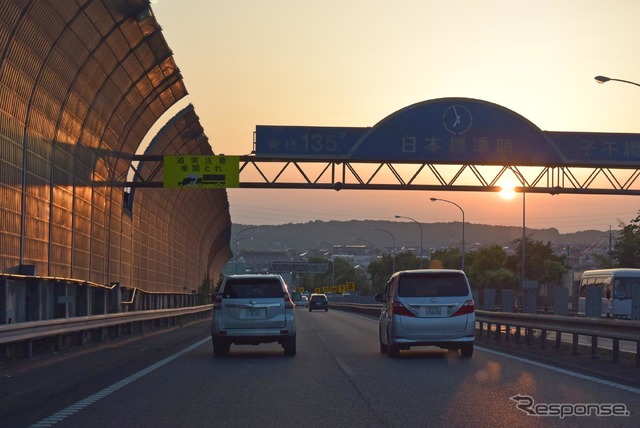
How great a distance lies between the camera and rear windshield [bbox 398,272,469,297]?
21.3 meters

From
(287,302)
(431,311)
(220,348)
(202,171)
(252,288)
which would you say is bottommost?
(220,348)

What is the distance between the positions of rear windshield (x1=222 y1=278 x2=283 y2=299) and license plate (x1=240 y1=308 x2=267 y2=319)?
33 centimetres

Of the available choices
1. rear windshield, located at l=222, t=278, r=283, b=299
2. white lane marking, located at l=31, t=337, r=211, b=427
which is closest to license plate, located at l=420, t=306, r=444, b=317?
rear windshield, located at l=222, t=278, r=283, b=299

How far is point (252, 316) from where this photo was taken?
21359 mm

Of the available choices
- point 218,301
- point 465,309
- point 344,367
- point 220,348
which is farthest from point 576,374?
point 218,301

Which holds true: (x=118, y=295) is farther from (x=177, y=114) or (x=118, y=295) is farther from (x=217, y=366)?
(x=217, y=366)

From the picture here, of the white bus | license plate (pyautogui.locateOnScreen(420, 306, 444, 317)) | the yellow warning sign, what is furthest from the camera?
the white bus

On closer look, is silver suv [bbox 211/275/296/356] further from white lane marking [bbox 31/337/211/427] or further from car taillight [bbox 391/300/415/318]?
car taillight [bbox 391/300/415/318]

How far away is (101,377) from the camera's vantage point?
1583cm

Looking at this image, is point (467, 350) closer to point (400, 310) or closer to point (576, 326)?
point (400, 310)

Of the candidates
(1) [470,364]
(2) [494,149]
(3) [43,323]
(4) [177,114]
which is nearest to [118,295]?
(4) [177,114]

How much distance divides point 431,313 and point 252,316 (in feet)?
12.7

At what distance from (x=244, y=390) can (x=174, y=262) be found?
3964cm

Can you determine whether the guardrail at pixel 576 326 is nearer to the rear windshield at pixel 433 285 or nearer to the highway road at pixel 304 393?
the highway road at pixel 304 393
